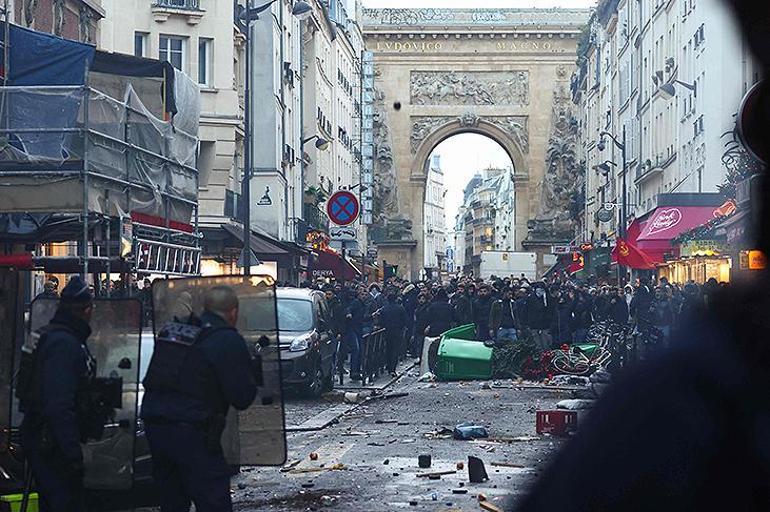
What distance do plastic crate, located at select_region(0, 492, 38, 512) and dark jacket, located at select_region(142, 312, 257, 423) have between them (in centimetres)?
186

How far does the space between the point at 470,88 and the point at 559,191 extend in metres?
9.10

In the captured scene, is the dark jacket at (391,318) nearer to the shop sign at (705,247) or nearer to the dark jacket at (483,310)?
the dark jacket at (483,310)

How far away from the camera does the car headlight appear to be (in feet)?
70.0

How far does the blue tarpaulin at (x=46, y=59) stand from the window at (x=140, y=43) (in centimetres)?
1986

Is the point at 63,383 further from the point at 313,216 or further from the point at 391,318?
the point at 313,216

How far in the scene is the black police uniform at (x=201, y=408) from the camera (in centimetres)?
773

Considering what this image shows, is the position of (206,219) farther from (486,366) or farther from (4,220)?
(4,220)

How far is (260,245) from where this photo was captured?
3869 cm

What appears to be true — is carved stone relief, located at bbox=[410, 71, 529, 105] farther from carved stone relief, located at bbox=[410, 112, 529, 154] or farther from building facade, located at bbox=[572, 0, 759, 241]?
building facade, located at bbox=[572, 0, 759, 241]

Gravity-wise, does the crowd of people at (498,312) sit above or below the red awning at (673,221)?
below

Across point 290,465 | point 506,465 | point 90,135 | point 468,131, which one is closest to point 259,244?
point 90,135

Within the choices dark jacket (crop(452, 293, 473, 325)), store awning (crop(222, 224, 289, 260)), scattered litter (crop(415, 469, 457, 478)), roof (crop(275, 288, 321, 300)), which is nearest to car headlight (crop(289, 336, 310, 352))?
roof (crop(275, 288, 321, 300))

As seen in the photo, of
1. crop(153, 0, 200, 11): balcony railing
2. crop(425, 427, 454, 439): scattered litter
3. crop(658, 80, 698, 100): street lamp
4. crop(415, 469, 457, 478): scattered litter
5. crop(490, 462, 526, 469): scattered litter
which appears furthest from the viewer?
crop(658, 80, 698, 100): street lamp

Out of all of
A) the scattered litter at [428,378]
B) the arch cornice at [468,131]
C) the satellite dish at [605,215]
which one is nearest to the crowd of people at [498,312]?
the scattered litter at [428,378]
